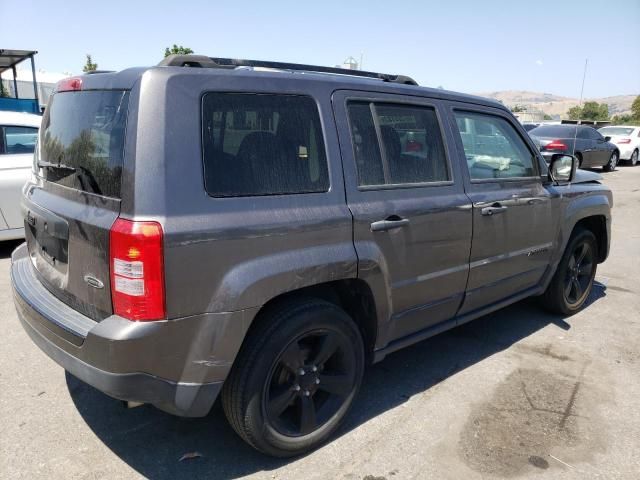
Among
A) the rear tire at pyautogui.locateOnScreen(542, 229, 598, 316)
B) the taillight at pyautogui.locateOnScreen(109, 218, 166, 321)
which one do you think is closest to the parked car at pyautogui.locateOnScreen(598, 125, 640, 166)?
the rear tire at pyautogui.locateOnScreen(542, 229, 598, 316)

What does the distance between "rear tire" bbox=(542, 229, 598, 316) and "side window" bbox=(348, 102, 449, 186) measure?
198cm

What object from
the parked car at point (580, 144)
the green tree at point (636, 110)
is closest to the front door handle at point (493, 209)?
the parked car at point (580, 144)

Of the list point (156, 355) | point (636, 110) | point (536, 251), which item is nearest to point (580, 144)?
point (536, 251)

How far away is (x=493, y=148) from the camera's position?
3.79 metres

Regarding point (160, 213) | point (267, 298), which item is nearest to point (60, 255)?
point (160, 213)

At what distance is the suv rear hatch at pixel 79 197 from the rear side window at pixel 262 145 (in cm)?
39

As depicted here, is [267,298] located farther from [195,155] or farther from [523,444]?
[523,444]

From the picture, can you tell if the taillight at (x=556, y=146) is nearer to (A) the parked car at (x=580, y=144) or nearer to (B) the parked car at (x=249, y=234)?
(A) the parked car at (x=580, y=144)

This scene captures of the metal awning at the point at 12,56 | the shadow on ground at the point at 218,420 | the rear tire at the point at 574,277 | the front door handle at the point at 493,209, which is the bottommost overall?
the shadow on ground at the point at 218,420

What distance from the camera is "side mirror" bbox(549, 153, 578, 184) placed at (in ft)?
13.8

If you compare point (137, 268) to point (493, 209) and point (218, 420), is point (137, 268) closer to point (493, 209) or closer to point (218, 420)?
point (218, 420)

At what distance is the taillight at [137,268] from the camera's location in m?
2.06

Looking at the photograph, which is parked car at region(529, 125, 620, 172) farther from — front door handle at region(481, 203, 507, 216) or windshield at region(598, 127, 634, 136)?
front door handle at region(481, 203, 507, 216)

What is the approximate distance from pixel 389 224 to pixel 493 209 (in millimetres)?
1045
